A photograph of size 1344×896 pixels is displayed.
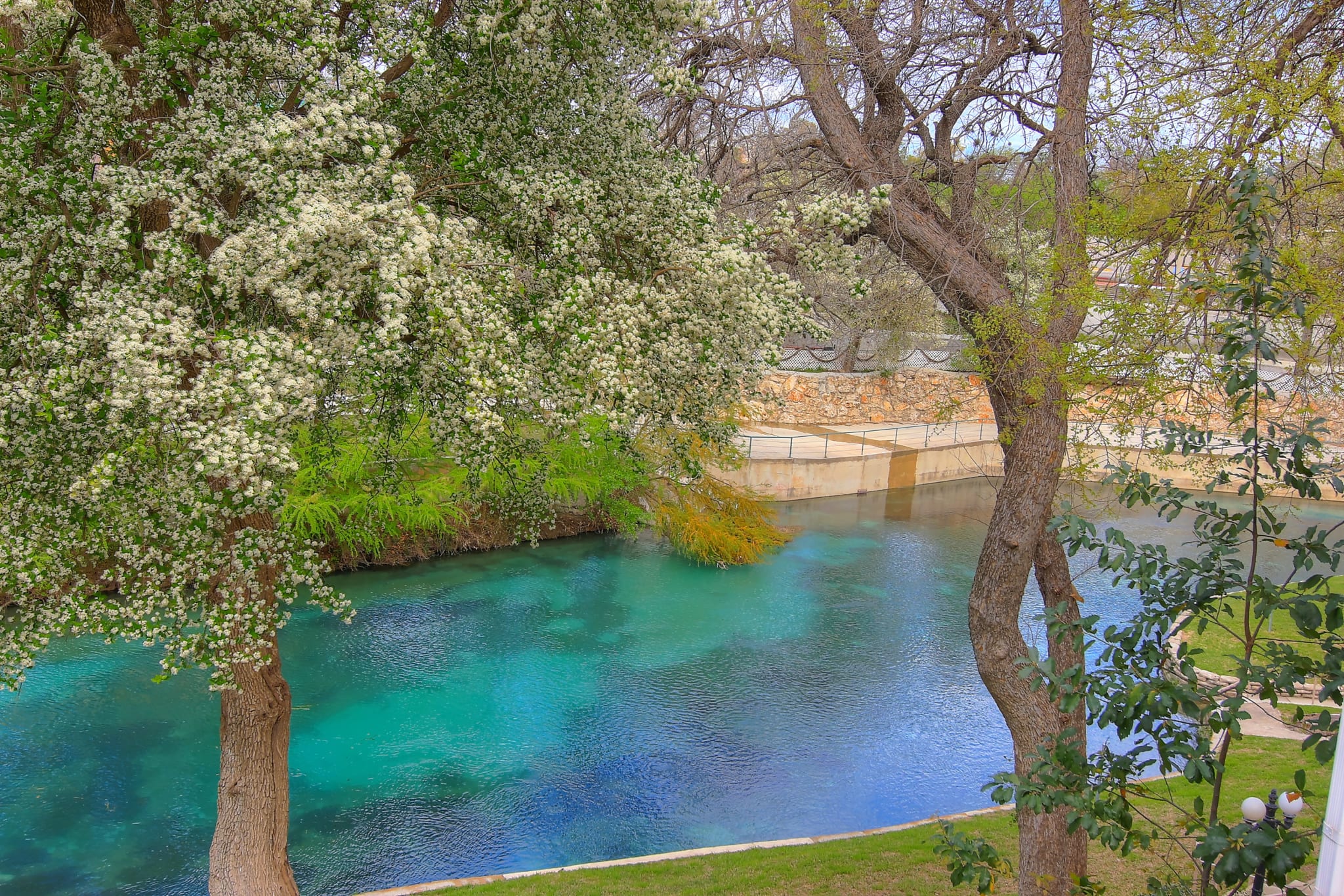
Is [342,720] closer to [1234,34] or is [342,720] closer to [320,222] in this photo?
[320,222]

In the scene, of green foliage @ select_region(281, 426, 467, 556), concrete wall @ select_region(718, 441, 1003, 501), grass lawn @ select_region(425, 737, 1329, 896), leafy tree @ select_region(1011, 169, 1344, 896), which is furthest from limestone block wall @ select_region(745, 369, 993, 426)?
leafy tree @ select_region(1011, 169, 1344, 896)

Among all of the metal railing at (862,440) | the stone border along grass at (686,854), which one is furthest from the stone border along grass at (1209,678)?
the metal railing at (862,440)

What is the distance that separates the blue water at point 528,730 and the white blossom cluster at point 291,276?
3.71 m

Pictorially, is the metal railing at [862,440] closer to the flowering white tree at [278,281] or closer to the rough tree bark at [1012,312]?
the rough tree bark at [1012,312]

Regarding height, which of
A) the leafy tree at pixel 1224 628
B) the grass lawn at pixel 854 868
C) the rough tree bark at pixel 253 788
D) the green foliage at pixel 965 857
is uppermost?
the leafy tree at pixel 1224 628

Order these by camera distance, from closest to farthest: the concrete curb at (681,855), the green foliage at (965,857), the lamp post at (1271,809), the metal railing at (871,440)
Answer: the lamp post at (1271,809) → the green foliage at (965,857) → the concrete curb at (681,855) → the metal railing at (871,440)

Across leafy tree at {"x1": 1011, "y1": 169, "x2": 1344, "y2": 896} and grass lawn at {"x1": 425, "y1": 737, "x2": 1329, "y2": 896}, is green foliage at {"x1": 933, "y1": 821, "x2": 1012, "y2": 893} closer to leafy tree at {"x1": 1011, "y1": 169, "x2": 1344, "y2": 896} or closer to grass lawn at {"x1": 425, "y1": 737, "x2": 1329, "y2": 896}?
leafy tree at {"x1": 1011, "y1": 169, "x2": 1344, "y2": 896}

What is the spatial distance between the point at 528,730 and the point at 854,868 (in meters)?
4.75

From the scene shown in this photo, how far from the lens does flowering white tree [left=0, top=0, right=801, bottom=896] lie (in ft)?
15.1

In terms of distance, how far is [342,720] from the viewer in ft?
37.0

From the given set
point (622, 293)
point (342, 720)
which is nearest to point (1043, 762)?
point (622, 293)

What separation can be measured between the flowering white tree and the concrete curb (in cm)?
122

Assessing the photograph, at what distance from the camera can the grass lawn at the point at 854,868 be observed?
24.2ft

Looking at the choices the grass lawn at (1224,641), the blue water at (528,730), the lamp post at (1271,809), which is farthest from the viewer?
Result: the grass lawn at (1224,641)
